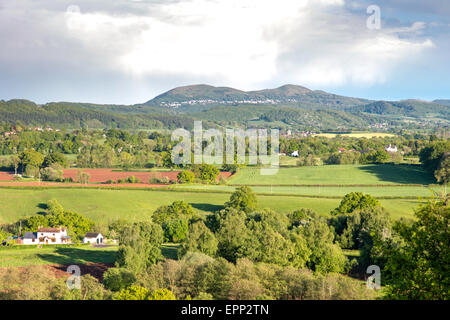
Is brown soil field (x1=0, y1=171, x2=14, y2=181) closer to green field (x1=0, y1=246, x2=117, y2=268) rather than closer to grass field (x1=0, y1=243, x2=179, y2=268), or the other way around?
grass field (x1=0, y1=243, x2=179, y2=268)

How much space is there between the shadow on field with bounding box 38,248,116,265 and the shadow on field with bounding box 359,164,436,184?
205 ft

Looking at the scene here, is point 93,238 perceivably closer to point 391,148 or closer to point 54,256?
point 54,256

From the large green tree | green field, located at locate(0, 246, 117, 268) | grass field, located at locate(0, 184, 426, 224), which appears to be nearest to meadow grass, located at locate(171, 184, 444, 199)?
grass field, located at locate(0, 184, 426, 224)

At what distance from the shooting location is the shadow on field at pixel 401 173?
8456 cm

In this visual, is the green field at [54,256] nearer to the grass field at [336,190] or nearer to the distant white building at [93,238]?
the distant white building at [93,238]

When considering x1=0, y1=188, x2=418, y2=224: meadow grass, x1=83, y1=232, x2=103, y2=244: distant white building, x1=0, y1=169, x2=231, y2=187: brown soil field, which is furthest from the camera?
x1=0, y1=169, x2=231, y2=187: brown soil field

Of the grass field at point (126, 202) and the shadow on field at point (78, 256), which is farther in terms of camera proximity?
the grass field at point (126, 202)

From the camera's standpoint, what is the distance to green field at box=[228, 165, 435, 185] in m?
84.7

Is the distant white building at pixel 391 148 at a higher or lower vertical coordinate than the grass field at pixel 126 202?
higher

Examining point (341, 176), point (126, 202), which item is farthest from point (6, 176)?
point (341, 176)

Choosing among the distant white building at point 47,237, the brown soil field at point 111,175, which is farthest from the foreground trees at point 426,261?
the brown soil field at point 111,175

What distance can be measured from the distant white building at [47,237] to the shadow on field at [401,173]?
62591 millimetres
